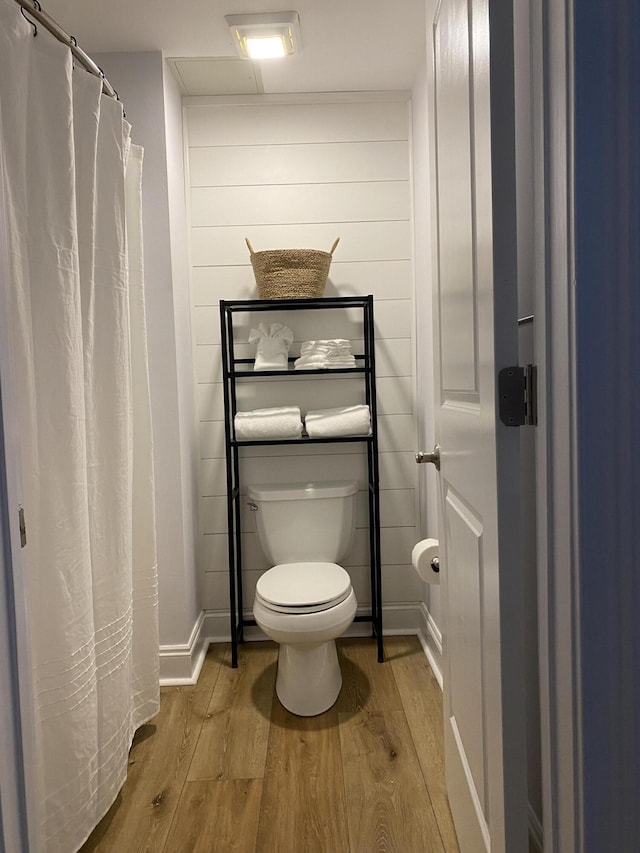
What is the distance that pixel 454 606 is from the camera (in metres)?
1.31

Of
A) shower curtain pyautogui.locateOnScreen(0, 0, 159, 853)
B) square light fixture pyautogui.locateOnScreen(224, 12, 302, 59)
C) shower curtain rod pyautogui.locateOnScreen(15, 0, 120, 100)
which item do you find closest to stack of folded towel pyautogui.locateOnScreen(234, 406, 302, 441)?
shower curtain pyautogui.locateOnScreen(0, 0, 159, 853)

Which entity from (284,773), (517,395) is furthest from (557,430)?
(284,773)

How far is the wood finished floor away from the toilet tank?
1.56 feet

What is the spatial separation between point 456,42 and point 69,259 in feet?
3.16

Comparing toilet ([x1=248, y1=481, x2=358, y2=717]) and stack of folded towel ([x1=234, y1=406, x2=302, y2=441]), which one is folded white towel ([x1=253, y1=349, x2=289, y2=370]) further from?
toilet ([x1=248, y1=481, x2=358, y2=717])

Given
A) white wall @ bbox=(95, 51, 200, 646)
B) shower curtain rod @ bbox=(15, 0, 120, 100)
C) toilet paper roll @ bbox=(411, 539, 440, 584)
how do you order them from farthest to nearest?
white wall @ bbox=(95, 51, 200, 646), toilet paper roll @ bbox=(411, 539, 440, 584), shower curtain rod @ bbox=(15, 0, 120, 100)

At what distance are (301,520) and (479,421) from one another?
58.8 inches

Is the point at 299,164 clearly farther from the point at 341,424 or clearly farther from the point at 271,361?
the point at 341,424

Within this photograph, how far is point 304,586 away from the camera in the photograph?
2049mm

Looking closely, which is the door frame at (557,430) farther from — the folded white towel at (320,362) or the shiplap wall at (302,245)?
the shiplap wall at (302,245)

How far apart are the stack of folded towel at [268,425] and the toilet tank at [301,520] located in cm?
23

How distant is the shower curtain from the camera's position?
1.29 m

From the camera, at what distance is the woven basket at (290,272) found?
228 centimetres

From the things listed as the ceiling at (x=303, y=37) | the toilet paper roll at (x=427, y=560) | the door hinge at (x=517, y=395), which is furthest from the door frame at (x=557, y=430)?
the ceiling at (x=303, y=37)
